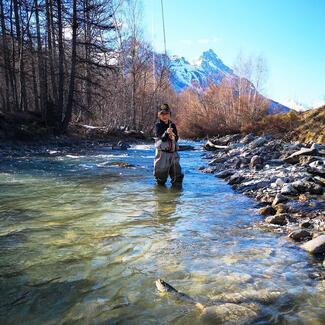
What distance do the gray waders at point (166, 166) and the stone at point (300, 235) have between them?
13.4ft

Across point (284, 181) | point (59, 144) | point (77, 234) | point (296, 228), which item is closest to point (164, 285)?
point (77, 234)

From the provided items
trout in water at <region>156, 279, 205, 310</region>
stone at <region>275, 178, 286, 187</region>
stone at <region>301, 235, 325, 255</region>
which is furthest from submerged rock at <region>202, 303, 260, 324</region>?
stone at <region>275, 178, 286, 187</region>

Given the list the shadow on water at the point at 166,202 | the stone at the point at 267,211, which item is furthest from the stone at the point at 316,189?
the shadow on water at the point at 166,202

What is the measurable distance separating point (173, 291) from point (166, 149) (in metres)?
5.33

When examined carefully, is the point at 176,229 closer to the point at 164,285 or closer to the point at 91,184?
the point at 164,285

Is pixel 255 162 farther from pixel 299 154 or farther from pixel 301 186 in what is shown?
pixel 301 186

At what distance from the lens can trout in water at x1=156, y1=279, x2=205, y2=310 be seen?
9.83ft

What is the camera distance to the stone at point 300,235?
461 centimetres

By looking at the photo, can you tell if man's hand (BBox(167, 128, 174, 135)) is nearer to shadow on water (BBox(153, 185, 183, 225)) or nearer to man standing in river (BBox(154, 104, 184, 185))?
man standing in river (BBox(154, 104, 184, 185))

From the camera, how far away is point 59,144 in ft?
60.6

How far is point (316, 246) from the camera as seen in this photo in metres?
4.13

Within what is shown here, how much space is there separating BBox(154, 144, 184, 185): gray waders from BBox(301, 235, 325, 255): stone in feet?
14.6

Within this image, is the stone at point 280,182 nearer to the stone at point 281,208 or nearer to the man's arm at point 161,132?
the stone at point 281,208

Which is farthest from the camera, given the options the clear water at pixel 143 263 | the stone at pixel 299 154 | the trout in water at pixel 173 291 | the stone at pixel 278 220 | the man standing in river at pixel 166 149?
the stone at pixel 299 154
